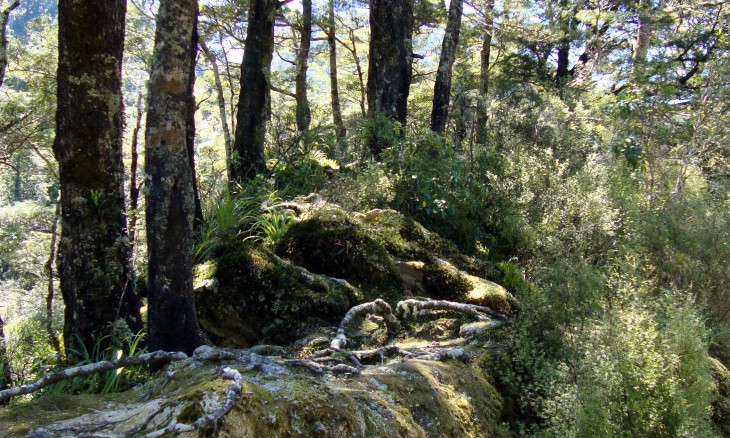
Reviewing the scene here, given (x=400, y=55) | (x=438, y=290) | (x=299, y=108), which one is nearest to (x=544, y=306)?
(x=438, y=290)

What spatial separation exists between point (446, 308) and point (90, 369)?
10.4 feet

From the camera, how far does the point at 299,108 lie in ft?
33.3

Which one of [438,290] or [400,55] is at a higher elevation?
[400,55]

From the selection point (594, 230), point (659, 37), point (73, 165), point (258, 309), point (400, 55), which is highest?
point (659, 37)

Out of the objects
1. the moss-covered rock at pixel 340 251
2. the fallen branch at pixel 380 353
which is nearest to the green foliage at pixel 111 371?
the fallen branch at pixel 380 353

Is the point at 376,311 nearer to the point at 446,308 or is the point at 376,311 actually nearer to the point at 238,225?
the point at 446,308

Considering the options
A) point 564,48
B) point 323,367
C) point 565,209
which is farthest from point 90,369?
point 564,48

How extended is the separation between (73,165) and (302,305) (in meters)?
2.47

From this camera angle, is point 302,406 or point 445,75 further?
point 445,75

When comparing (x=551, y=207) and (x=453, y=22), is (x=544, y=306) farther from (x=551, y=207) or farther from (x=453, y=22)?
(x=453, y=22)

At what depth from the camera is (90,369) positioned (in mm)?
3244

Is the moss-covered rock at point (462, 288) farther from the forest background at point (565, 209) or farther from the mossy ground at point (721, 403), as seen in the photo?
the mossy ground at point (721, 403)

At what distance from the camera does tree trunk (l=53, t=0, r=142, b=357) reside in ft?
14.6

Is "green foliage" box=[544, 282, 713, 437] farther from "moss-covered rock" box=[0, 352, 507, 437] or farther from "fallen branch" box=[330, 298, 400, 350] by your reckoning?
"fallen branch" box=[330, 298, 400, 350]
